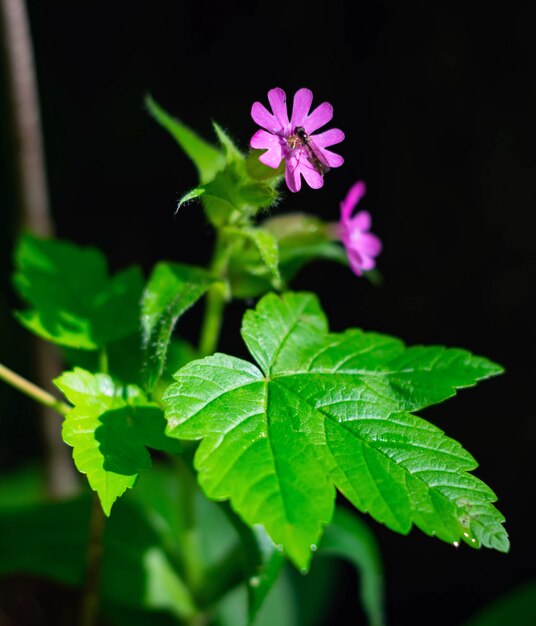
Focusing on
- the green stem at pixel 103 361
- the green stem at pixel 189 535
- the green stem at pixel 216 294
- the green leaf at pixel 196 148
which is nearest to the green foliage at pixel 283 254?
the green stem at pixel 216 294

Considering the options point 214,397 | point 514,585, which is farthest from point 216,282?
point 514,585

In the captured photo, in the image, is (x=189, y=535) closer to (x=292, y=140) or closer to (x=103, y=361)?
(x=103, y=361)

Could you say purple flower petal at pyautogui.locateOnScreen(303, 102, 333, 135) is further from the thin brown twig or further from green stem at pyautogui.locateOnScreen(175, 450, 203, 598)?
the thin brown twig

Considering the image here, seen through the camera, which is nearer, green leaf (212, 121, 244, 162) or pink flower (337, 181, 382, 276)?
green leaf (212, 121, 244, 162)

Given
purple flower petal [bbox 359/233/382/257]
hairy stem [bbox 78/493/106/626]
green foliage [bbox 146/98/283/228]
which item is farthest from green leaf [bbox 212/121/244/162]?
hairy stem [bbox 78/493/106/626]

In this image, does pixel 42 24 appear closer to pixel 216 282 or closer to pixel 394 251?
pixel 394 251

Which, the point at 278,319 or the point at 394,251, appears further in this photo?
the point at 394,251
